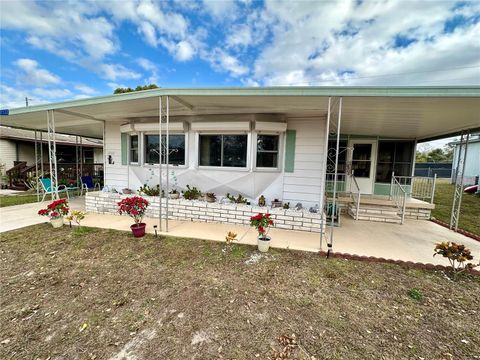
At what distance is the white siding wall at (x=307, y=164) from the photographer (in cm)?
529

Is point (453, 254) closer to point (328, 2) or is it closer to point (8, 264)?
point (8, 264)

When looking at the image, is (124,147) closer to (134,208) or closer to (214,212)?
(134,208)

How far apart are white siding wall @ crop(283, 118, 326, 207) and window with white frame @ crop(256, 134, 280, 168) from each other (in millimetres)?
478

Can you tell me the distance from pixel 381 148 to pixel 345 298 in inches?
276

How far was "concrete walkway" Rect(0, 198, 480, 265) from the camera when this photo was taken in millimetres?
3918

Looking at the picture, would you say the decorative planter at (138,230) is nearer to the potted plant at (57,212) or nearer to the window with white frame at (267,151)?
the potted plant at (57,212)

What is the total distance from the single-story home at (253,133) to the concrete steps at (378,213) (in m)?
0.03

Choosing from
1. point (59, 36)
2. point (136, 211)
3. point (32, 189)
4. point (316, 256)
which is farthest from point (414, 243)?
point (59, 36)

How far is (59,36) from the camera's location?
11031mm

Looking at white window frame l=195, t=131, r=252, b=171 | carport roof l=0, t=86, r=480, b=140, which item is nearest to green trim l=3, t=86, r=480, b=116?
carport roof l=0, t=86, r=480, b=140

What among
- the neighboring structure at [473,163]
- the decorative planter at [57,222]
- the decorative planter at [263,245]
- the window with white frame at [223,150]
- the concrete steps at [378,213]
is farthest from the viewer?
the neighboring structure at [473,163]

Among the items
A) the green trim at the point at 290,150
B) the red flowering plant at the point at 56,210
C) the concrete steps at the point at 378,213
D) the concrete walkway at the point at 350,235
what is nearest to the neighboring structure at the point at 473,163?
the concrete steps at the point at 378,213

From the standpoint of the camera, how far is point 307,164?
5.41 meters

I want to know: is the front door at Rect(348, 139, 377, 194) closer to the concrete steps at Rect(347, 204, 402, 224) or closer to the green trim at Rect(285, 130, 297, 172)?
the concrete steps at Rect(347, 204, 402, 224)
